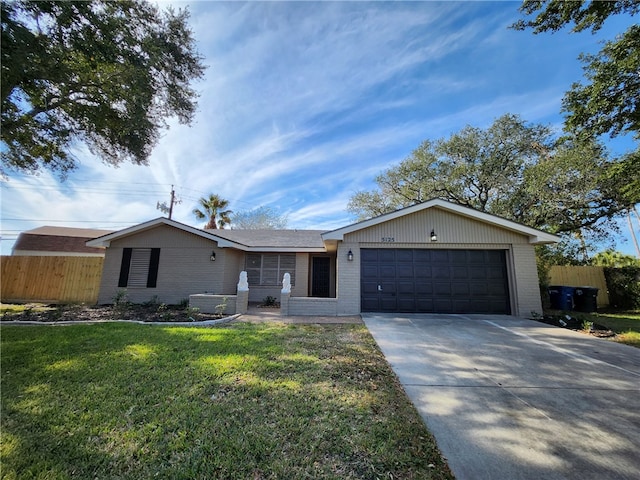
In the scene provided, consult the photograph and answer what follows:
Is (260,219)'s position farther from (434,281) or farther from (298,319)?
(434,281)

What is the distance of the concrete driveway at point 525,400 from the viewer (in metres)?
2.14

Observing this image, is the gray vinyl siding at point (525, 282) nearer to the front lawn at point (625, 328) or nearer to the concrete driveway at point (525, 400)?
the front lawn at point (625, 328)

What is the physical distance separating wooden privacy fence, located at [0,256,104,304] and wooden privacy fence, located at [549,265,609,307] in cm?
2142

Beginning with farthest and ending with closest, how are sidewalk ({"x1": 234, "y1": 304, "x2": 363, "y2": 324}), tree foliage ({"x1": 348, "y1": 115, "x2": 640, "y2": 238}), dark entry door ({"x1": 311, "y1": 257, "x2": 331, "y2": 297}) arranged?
dark entry door ({"x1": 311, "y1": 257, "x2": 331, "y2": 297}) → tree foliage ({"x1": 348, "y1": 115, "x2": 640, "y2": 238}) → sidewalk ({"x1": 234, "y1": 304, "x2": 363, "y2": 324})

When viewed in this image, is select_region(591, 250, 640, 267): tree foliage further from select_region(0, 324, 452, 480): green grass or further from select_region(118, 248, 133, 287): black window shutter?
select_region(118, 248, 133, 287): black window shutter

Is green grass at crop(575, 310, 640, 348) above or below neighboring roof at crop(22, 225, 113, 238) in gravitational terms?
below

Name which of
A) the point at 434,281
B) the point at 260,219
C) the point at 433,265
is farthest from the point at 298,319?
the point at 260,219

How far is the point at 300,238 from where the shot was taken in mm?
13742

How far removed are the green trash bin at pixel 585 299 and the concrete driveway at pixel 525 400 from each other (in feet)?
18.7

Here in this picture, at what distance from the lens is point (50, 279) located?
1198cm

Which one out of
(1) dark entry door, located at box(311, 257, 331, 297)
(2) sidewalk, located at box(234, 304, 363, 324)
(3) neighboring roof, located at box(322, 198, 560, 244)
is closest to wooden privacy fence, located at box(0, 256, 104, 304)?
(2) sidewalk, located at box(234, 304, 363, 324)

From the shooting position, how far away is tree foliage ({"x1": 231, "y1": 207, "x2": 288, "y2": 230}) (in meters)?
37.2

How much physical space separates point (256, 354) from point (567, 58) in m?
12.6

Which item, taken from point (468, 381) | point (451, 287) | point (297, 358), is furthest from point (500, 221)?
point (297, 358)
